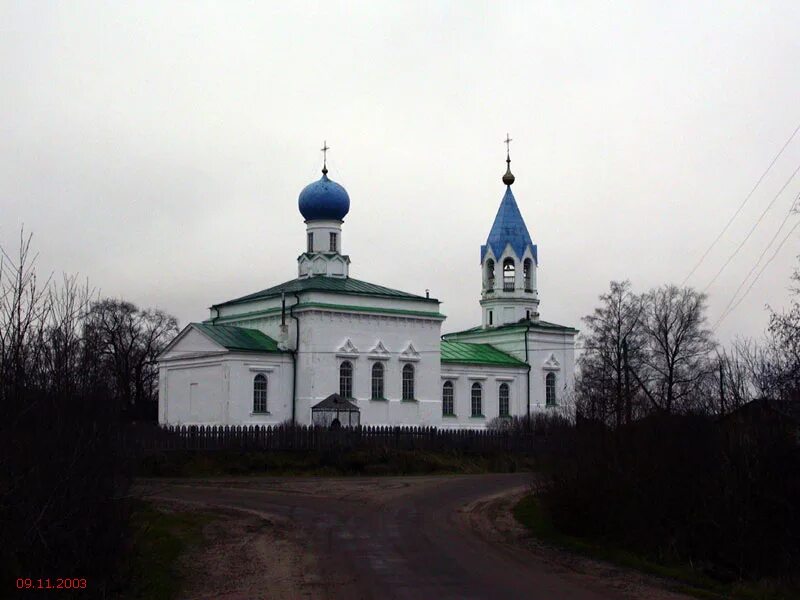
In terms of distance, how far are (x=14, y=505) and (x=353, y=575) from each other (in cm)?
494

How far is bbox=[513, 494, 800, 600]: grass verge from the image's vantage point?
1248 centimetres

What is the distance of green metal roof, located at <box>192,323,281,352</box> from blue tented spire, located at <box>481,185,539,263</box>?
1540 cm

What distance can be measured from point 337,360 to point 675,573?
31.0 meters

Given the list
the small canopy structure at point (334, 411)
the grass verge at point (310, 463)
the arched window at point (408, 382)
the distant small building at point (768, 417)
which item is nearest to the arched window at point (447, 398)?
the arched window at point (408, 382)

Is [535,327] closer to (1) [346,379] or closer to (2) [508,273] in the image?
(2) [508,273]

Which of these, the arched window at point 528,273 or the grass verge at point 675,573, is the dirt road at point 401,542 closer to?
the grass verge at point 675,573

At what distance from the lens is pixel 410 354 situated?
46406mm

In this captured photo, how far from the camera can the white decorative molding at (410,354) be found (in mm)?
46125

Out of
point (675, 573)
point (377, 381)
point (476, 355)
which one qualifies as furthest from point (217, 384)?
point (675, 573)

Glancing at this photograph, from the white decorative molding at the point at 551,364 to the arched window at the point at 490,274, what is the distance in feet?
16.2

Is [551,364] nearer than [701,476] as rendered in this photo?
No

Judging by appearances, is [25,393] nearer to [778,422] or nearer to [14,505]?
[14,505]

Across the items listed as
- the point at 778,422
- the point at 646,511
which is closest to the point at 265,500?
the point at 646,511

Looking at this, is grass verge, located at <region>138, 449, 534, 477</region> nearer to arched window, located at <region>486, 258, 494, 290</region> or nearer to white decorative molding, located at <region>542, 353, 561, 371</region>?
white decorative molding, located at <region>542, 353, 561, 371</region>
